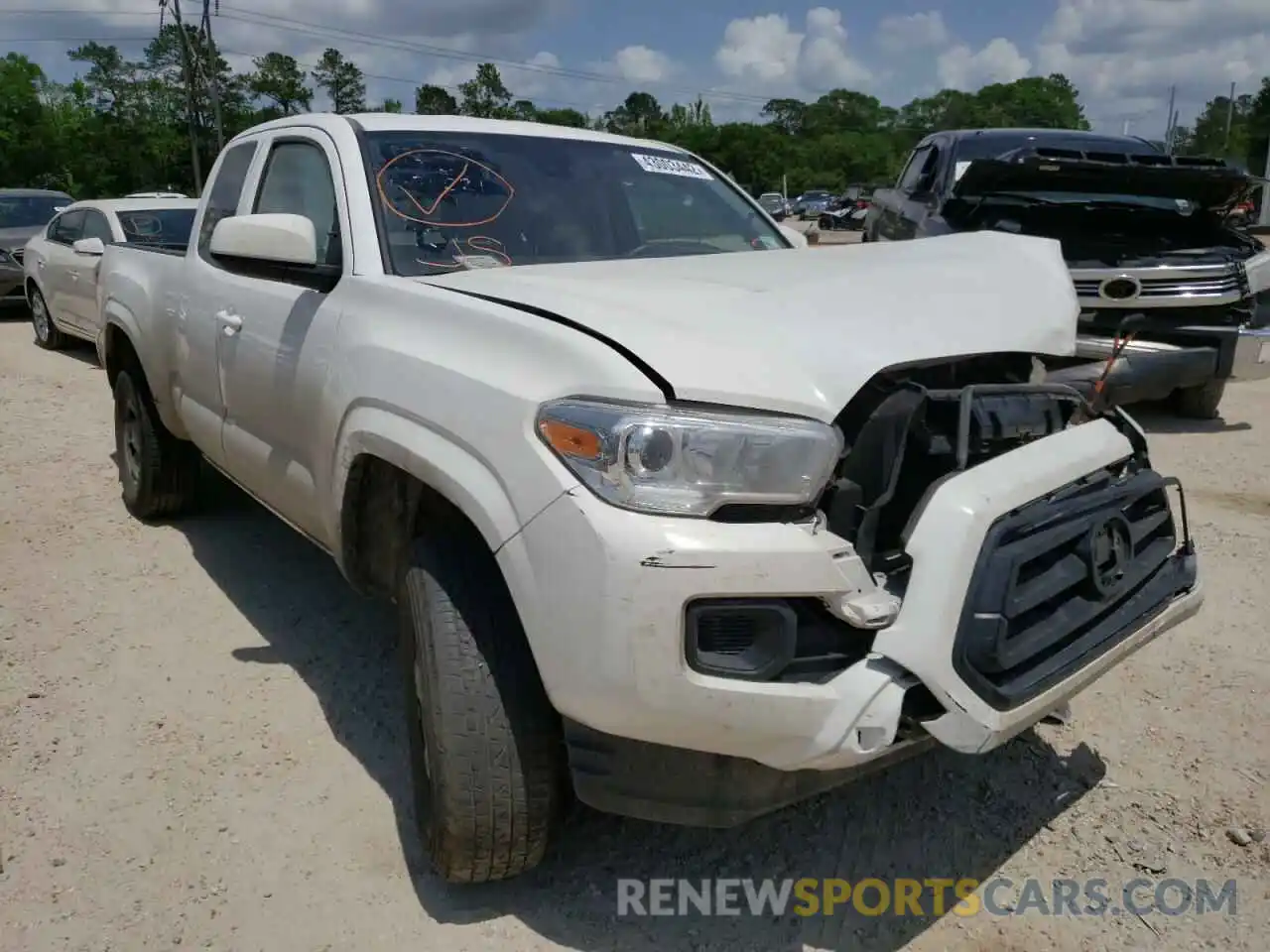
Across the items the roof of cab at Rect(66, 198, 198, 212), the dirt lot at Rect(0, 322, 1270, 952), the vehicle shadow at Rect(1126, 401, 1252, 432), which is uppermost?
the roof of cab at Rect(66, 198, 198, 212)

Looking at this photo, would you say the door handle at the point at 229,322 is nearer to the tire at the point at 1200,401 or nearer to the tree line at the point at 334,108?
the tire at the point at 1200,401

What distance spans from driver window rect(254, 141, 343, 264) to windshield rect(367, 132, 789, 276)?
19cm

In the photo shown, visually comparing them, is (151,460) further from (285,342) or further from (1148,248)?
(1148,248)

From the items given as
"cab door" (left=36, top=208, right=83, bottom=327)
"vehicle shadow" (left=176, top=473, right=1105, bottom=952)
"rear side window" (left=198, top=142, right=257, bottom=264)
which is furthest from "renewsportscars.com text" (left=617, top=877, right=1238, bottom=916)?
"cab door" (left=36, top=208, right=83, bottom=327)

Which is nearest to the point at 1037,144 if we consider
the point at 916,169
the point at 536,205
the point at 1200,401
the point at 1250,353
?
the point at 916,169

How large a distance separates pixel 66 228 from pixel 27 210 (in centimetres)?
377

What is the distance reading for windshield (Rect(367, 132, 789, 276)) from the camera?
3135 millimetres

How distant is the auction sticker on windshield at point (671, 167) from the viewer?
385 centimetres

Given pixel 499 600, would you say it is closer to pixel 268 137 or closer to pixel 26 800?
pixel 26 800

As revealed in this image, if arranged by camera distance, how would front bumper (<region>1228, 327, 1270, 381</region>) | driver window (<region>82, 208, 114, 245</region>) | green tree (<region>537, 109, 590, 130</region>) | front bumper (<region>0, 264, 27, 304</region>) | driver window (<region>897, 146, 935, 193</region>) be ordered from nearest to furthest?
front bumper (<region>1228, 327, 1270, 381</region>) → driver window (<region>897, 146, 935, 193</region>) → driver window (<region>82, 208, 114, 245</region>) → front bumper (<region>0, 264, 27, 304</region>) → green tree (<region>537, 109, 590, 130</region>)

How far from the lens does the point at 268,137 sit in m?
3.90

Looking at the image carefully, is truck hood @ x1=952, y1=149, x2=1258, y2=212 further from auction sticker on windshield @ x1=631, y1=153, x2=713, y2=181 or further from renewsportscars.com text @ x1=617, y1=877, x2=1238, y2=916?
renewsportscars.com text @ x1=617, y1=877, x2=1238, y2=916

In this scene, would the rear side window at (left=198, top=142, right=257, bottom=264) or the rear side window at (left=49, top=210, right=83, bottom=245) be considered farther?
the rear side window at (left=49, top=210, right=83, bottom=245)

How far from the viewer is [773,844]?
275cm
